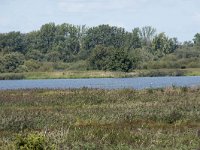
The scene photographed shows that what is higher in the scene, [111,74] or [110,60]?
[110,60]

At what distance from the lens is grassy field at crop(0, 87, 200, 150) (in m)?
16.2

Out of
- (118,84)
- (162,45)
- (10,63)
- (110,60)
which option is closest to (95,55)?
(110,60)

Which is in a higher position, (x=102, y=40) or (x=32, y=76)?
(x=102, y=40)

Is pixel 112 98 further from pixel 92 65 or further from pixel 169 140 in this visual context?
pixel 92 65

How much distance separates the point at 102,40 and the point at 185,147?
7274 inches

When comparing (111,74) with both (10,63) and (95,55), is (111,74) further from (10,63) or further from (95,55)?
(10,63)

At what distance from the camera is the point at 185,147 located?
15.3 m

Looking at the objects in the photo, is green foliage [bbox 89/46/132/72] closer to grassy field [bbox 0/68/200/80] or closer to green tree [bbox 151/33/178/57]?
grassy field [bbox 0/68/200/80]

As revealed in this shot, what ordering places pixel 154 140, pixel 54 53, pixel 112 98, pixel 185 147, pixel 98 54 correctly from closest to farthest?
1. pixel 185 147
2. pixel 154 140
3. pixel 112 98
4. pixel 98 54
5. pixel 54 53

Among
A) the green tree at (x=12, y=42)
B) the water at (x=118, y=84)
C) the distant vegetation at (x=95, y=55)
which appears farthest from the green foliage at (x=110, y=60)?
the green tree at (x=12, y=42)

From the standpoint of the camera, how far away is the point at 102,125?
76.1 ft

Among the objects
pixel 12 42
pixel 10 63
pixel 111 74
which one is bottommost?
pixel 111 74

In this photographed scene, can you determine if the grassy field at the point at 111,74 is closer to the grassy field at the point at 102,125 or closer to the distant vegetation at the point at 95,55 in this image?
the distant vegetation at the point at 95,55

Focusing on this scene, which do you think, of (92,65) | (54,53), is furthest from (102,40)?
(92,65)
